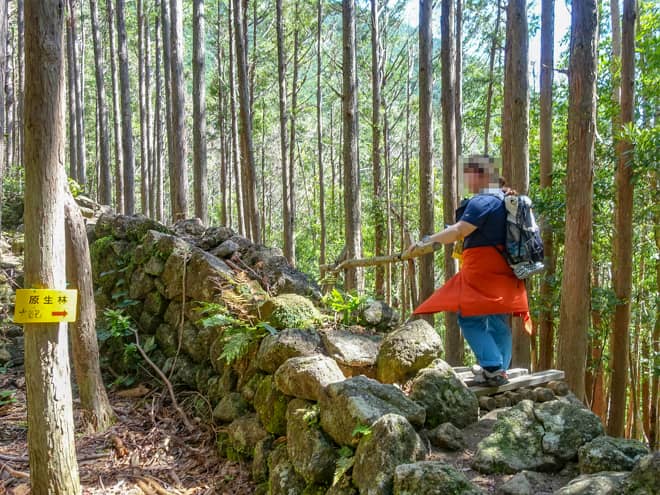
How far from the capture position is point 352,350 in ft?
13.0

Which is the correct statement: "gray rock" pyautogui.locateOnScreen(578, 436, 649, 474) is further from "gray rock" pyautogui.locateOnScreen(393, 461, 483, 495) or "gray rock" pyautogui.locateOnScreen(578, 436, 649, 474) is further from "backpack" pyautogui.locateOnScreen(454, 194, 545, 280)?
"backpack" pyautogui.locateOnScreen(454, 194, 545, 280)

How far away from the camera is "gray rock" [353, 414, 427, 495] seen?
2.45 m

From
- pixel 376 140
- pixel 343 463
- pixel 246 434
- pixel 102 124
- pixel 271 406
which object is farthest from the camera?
pixel 102 124

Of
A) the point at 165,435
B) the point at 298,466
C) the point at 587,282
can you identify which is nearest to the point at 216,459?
the point at 165,435

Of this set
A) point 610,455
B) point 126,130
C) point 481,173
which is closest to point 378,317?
point 481,173

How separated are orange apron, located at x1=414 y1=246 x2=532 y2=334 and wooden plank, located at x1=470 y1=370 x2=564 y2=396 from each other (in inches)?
21.9

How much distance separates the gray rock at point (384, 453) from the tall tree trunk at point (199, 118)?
27.5 feet

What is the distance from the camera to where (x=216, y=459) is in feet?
14.1

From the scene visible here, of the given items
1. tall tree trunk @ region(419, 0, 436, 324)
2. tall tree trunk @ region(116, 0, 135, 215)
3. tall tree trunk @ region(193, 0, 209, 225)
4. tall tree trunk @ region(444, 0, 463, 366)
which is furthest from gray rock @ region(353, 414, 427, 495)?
tall tree trunk @ region(116, 0, 135, 215)

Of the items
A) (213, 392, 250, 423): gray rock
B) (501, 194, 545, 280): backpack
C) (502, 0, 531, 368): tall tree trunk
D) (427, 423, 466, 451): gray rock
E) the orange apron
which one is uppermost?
(502, 0, 531, 368): tall tree trunk

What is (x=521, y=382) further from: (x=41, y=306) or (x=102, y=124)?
(x=102, y=124)

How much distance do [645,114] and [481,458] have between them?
29.9ft

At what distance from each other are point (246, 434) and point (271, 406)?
0.43 m

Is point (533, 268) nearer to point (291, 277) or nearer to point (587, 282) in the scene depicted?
point (587, 282)
